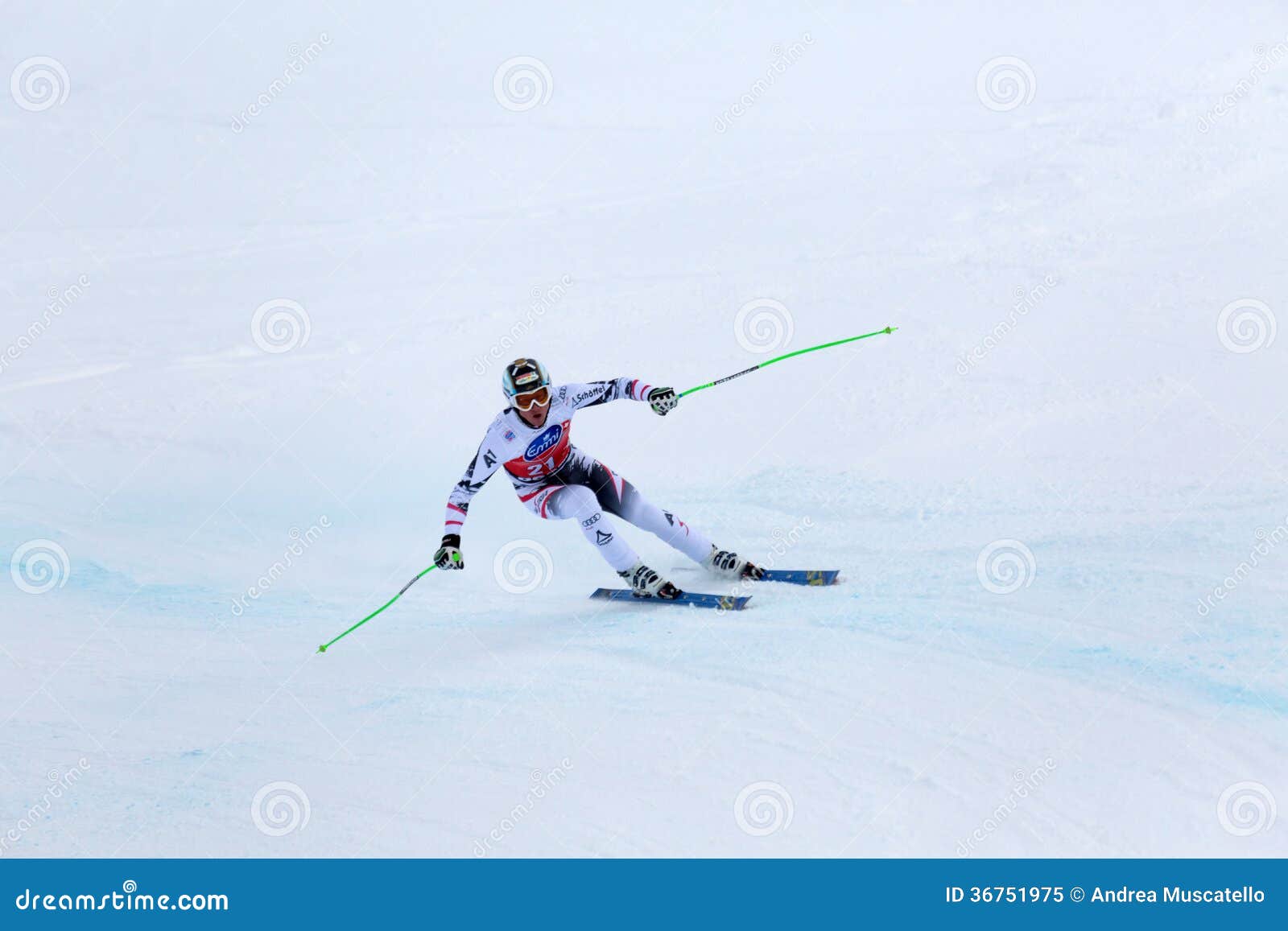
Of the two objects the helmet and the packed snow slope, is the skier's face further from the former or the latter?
the packed snow slope

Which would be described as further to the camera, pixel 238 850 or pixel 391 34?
pixel 391 34

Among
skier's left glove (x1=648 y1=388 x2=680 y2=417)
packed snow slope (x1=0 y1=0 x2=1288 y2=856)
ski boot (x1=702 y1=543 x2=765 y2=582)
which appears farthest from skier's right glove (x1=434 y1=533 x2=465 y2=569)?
ski boot (x1=702 y1=543 x2=765 y2=582)

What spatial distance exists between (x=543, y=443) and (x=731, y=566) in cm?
133

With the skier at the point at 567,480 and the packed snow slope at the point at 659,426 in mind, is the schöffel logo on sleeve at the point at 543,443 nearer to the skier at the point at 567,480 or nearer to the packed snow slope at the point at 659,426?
the skier at the point at 567,480

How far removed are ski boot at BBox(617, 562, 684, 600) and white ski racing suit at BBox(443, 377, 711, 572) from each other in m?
0.05

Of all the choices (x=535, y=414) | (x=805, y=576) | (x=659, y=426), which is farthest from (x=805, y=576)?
(x=659, y=426)

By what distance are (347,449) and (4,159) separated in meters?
11.5

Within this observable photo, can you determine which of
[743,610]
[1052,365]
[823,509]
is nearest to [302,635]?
[743,610]

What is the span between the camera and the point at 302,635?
7703 millimetres

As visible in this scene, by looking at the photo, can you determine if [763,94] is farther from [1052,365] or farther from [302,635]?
[302,635]

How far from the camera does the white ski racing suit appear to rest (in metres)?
6.80

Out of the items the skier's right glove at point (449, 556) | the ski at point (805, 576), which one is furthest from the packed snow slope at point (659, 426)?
the skier's right glove at point (449, 556)

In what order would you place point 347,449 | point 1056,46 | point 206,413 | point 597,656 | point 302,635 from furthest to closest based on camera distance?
point 1056,46
point 206,413
point 347,449
point 302,635
point 597,656

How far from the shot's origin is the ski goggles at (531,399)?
6.58 metres
